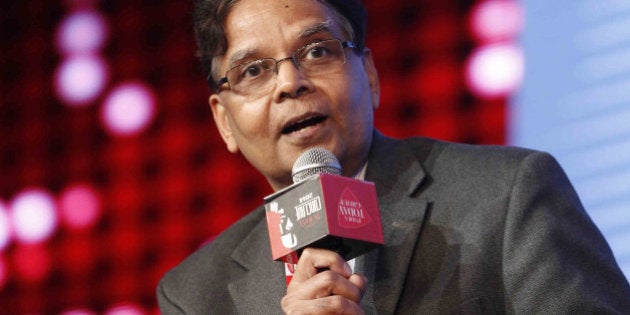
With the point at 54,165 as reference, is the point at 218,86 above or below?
above

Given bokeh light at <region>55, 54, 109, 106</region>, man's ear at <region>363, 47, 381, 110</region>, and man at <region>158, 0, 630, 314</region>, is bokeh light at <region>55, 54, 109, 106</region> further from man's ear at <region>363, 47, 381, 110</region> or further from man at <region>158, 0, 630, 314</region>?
man's ear at <region>363, 47, 381, 110</region>

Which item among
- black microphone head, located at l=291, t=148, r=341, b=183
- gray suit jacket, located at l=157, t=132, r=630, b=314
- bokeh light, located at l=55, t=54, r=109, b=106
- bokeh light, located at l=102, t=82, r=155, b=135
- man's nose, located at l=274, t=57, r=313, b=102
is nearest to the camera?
black microphone head, located at l=291, t=148, r=341, b=183

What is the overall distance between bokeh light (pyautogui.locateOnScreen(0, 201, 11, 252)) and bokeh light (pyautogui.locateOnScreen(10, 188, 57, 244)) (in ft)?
0.11

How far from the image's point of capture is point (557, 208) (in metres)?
1.91

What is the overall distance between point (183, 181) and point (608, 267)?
2.57 meters

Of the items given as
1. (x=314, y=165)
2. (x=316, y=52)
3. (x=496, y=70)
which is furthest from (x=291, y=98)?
(x=496, y=70)

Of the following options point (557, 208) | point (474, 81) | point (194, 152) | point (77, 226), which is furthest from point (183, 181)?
point (557, 208)

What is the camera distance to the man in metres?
1.82

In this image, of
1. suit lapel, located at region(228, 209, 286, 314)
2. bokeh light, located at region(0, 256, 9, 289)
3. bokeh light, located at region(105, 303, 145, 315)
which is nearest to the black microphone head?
suit lapel, located at region(228, 209, 286, 314)

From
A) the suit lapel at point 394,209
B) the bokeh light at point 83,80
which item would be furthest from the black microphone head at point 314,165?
the bokeh light at point 83,80

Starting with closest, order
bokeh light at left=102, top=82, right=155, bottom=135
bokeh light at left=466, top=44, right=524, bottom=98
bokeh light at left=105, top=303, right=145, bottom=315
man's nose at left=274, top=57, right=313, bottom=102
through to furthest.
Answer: man's nose at left=274, top=57, right=313, bottom=102, bokeh light at left=466, top=44, right=524, bottom=98, bokeh light at left=105, top=303, right=145, bottom=315, bokeh light at left=102, top=82, right=155, bottom=135

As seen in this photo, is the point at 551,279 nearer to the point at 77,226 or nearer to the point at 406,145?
the point at 406,145

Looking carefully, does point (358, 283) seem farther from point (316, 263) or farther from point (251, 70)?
point (251, 70)

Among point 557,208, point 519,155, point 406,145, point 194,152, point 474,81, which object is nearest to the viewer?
point 557,208
